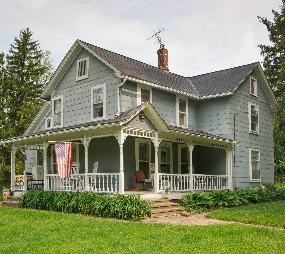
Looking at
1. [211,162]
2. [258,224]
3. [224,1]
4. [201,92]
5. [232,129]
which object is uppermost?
[224,1]

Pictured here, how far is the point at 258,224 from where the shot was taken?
553 inches

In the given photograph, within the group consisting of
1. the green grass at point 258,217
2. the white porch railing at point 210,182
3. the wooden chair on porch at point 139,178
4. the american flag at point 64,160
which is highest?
the american flag at point 64,160

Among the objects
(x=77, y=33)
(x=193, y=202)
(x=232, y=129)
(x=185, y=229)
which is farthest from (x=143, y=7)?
(x=232, y=129)

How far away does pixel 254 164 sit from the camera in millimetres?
26797

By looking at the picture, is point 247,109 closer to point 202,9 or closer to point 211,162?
point 211,162

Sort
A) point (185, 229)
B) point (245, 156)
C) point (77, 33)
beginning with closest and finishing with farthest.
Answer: point (185, 229)
point (77, 33)
point (245, 156)

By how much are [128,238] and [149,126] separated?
8305 millimetres

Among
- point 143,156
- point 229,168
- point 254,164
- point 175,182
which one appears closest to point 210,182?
point 229,168

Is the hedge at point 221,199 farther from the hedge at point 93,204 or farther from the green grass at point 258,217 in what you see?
the hedge at point 93,204

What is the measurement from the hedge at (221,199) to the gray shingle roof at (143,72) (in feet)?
21.1

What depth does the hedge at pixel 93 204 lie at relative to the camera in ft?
50.6

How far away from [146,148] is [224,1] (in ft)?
29.2

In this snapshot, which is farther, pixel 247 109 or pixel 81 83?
pixel 247 109

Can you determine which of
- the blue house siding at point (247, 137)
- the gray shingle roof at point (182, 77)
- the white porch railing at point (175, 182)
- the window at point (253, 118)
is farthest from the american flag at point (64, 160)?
the window at point (253, 118)
